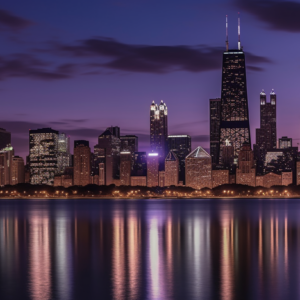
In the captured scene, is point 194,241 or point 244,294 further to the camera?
point 194,241

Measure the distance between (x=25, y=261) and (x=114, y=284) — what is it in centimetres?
1222

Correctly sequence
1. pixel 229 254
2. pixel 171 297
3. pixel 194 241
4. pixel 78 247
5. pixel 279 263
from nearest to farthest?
pixel 171 297 < pixel 279 263 < pixel 229 254 < pixel 78 247 < pixel 194 241

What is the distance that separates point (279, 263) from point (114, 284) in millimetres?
13709

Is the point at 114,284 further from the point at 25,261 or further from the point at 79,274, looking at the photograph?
the point at 25,261

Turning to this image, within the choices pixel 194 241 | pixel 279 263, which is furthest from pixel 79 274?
pixel 194 241

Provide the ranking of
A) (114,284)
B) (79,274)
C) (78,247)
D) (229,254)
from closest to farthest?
(114,284), (79,274), (229,254), (78,247)

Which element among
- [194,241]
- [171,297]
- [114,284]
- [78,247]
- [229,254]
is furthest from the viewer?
[194,241]

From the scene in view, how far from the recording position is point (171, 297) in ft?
97.9

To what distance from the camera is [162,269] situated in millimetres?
39312

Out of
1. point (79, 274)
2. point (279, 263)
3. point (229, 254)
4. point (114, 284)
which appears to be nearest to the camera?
point (114, 284)

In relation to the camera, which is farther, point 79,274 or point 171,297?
point 79,274

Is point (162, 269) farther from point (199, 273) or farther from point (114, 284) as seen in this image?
point (114, 284)

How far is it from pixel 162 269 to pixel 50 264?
812 centimetres

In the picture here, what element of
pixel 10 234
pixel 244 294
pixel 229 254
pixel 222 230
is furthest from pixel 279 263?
pixel 10 234
